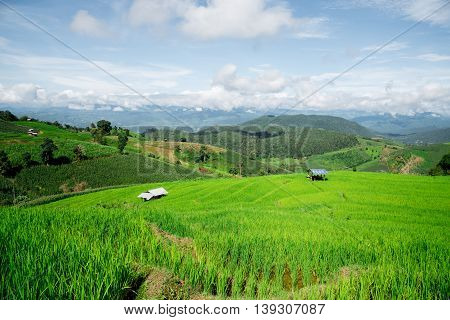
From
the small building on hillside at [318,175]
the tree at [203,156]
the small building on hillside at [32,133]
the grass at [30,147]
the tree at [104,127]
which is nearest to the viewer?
the small building on hillside at [318,175]

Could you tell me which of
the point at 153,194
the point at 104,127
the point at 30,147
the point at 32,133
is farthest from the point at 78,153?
the point at 153,194

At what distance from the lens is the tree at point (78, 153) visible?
9986 cm

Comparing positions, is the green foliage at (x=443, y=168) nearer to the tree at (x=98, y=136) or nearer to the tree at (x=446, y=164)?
the tree at (x=446, y=164)

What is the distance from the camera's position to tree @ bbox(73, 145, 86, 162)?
9986cm

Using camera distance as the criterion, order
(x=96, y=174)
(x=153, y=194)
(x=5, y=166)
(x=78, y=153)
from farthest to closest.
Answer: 1. (x=78, y=153)
2. (x=96, y=174)
3. (x=5, y=166)
4. (x=153, y=194)

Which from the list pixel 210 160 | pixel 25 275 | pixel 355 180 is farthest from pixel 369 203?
pixel 210 160

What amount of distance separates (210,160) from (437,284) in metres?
149

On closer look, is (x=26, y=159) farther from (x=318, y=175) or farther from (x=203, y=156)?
(x=318, y=175)

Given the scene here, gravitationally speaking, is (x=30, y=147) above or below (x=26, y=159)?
above

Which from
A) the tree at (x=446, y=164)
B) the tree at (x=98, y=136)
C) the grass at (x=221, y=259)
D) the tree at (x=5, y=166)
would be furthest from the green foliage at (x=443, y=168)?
the tree at (x=98, y=136)

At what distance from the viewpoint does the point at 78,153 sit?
101438 mm
